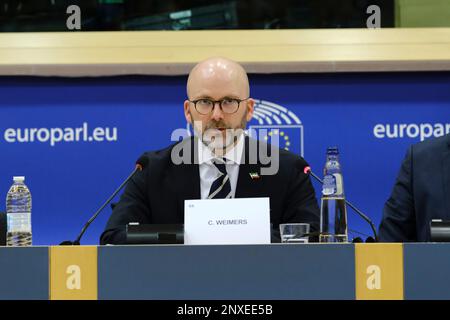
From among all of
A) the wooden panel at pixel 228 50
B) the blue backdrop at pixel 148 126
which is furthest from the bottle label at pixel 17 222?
the wooden panel at pixel 228 50

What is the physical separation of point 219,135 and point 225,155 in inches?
3.5

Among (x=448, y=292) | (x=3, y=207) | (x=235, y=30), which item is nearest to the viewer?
(x=448, y=292)

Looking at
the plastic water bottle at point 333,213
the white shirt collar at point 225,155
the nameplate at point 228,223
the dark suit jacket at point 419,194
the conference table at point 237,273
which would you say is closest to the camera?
the conference table at point 237,273

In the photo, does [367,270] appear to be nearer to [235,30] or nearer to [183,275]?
[183,275]

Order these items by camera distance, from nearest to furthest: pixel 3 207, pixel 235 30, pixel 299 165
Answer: pixel 299 165 → pixel 3 207 → pixel 235 30

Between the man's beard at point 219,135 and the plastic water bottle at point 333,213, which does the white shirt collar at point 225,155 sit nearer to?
the man's beard at point 219,135

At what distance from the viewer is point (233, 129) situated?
324 centimetres

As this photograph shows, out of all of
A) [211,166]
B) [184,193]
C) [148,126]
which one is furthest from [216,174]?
[148,126]

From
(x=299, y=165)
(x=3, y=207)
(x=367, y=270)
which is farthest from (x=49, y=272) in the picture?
(x=3, y=207)

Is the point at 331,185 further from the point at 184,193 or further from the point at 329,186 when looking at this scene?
the point at 184,193

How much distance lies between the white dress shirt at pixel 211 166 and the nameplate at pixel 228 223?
952 mm

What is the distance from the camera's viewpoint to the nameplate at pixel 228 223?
2230 millimetres

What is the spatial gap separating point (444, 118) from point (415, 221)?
0.79 metres

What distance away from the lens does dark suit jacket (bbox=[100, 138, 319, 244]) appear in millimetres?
3195
